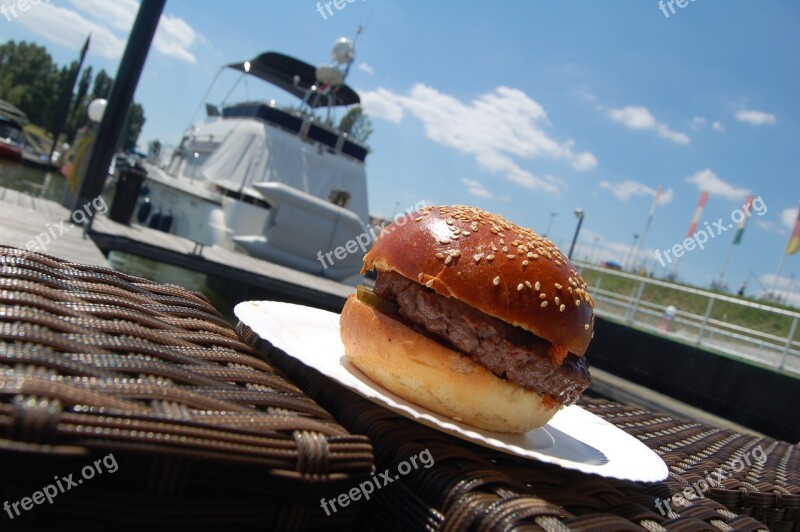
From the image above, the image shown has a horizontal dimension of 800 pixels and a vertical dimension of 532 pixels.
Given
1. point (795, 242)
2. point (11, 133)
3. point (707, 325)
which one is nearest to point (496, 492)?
point (707, 325)

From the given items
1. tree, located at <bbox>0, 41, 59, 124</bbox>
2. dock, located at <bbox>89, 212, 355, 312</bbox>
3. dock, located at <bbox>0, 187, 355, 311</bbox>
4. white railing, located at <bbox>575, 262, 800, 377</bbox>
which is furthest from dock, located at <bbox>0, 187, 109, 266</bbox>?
tree, located at <bbox>0, 41, 59, 124</bbox>

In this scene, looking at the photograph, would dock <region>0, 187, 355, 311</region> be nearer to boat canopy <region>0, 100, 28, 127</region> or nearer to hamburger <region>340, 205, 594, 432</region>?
hamburger <region>340, 205, 594, 432</region>

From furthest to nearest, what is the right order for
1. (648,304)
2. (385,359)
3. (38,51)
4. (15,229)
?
(38,51), (648,304), (15,229), (385,359)

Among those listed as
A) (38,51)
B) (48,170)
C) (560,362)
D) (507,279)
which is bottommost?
(48,170)

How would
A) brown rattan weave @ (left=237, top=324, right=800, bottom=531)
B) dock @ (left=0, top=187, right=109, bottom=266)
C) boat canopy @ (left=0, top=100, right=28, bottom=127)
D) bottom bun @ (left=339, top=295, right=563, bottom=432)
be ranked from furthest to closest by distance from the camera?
boat canopy @ (left=0, top=100, right=28, bottom=127)
dock @ (left=0, top=187, right=109, bottom=266)
bottom bun @ (left=339, top=295, right=563, bottom=432)
brown rattan weave @ (left=237, top=324, right=800, bottom=531)

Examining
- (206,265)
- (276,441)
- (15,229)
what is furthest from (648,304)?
(276,441)

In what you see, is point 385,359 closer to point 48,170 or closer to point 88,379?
point 88,379

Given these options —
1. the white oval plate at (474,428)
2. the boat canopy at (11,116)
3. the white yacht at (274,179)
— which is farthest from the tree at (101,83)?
the white oval plate at (474,428)

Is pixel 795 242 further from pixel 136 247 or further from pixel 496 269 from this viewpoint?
pixel 496 269
